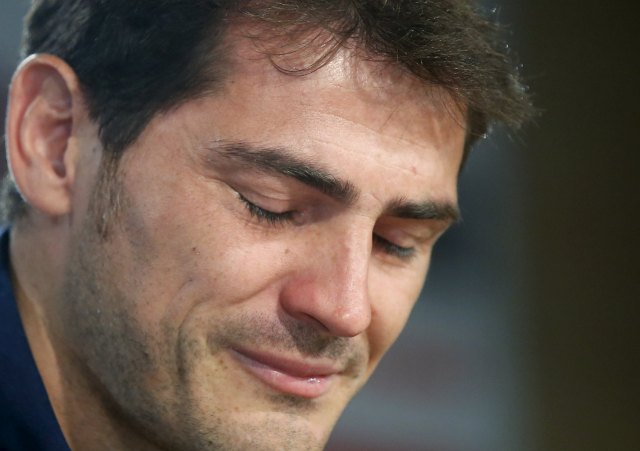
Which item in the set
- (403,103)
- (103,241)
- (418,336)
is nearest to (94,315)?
(103,241)

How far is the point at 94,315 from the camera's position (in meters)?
1.45

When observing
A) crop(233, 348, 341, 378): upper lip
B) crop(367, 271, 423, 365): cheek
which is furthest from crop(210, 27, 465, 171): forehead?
crop(233, 348, 341, 378): upper lip

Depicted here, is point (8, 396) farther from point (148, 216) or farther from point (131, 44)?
point (131, 44)

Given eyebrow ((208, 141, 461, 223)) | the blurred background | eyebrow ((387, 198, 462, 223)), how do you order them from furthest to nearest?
the blurred background, eyebrow ((387, 198, 462, 223)), eyebrow ((208, 141, 461, 223))

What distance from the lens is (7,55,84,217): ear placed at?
1508 mm

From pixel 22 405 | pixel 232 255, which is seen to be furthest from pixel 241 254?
pixel 22 405

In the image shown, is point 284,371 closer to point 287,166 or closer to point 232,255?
point 232,255

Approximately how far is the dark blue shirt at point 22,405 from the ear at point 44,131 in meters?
0.23

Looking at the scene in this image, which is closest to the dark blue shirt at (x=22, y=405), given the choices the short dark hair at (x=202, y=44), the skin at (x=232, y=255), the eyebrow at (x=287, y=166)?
the skin at (x=232, y=255)

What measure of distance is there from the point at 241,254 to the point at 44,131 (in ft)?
1.36

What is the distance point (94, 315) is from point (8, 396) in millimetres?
172

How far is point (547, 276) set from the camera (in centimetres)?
361

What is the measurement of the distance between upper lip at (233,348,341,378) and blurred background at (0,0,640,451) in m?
2.01

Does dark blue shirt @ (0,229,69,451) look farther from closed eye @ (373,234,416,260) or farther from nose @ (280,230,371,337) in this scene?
closed eye @ (373,234,416,260)
